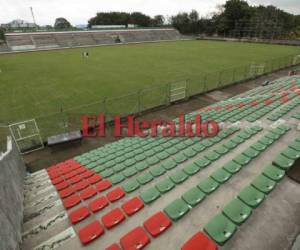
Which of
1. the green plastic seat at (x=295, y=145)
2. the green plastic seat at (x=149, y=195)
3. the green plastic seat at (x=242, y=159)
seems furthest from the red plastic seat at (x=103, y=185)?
the green plastic seat at (x=295, y=145)

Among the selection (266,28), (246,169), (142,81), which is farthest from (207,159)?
(266,28)

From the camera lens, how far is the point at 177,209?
5551 millimetres

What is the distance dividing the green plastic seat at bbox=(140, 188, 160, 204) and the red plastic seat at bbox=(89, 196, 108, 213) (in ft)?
3.95

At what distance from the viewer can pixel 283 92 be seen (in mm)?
16250

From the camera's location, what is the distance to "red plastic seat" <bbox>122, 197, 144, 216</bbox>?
5867 millimetres

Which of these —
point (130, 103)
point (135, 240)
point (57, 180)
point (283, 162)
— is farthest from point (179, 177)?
point (130, 103)

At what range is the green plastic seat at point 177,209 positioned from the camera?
5.36 m

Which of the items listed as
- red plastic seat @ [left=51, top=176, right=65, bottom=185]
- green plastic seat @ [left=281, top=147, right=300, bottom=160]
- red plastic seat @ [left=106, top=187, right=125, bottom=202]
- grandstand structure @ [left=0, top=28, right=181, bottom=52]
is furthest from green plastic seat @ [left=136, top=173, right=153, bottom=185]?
grandstand structure @ [left=0, top=28, right=181, bottom=52]

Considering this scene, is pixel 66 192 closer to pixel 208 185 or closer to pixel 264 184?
pixel 208 185

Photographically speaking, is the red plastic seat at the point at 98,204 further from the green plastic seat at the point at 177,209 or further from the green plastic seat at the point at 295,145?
the green plastic seat at the point at 295,145

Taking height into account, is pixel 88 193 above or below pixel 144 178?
below

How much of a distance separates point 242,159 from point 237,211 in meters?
2.71

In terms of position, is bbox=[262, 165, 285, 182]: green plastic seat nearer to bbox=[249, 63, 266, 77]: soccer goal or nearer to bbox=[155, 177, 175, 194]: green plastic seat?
bbox=[155, 177, 175, 194]: green plastic seat

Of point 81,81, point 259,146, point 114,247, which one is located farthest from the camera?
point 81,81
